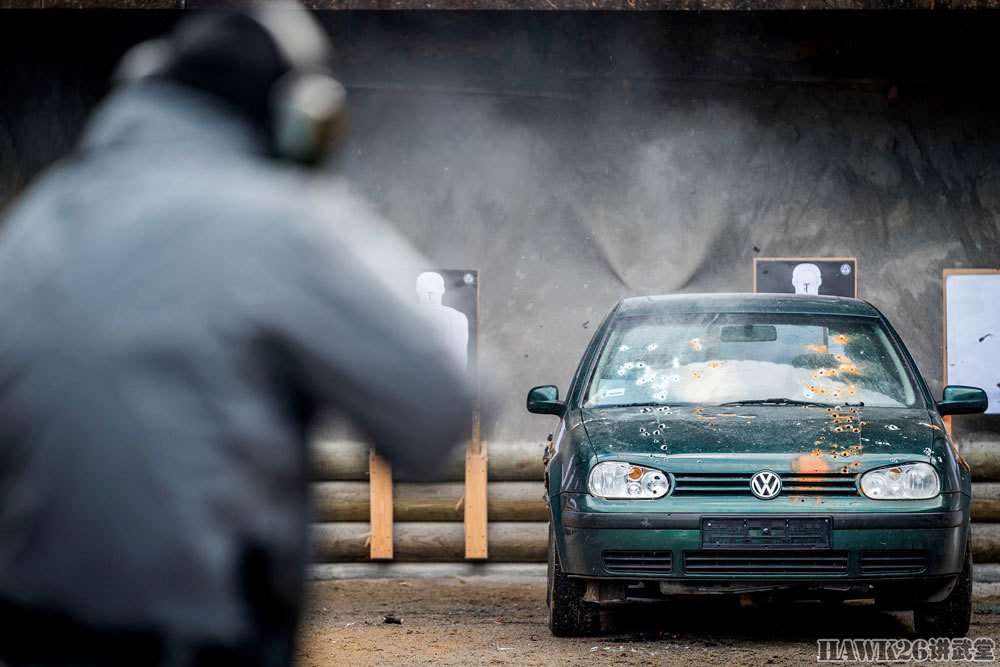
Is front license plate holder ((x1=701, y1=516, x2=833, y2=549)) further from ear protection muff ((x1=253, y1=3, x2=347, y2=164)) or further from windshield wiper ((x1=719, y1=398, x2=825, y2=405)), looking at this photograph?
ear protection muff ((x1=253, y1=3, x2=347, y2=164))

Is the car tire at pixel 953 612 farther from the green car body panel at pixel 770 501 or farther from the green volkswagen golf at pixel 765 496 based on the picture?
the green car body panel at pixel 770 501

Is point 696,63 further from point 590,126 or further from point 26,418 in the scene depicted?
point 26,418

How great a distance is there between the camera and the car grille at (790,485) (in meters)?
6.52

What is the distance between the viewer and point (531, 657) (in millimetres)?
6723

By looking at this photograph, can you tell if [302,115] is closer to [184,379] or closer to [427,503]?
[184,379]

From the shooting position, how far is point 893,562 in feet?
21.2

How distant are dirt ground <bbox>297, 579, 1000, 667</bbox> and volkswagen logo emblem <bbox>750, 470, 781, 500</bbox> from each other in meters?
0.83

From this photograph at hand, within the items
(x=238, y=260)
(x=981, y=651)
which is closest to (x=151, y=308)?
(x=238, y=260)

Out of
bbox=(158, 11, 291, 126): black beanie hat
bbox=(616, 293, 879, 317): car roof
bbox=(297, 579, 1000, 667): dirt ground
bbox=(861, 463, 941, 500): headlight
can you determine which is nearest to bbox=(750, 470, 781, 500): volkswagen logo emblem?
bbox=(861, 463, 941, 500): headlight

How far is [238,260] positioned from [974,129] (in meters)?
9.97

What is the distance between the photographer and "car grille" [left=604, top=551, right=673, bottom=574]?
255 inches

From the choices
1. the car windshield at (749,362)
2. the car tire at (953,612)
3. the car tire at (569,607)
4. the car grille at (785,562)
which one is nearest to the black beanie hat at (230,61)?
the car grille at (785,562)

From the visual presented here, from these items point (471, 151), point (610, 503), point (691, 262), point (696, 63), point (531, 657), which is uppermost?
point (696, 63)

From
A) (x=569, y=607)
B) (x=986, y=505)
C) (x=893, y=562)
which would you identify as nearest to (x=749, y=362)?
(x=893, y=562)
